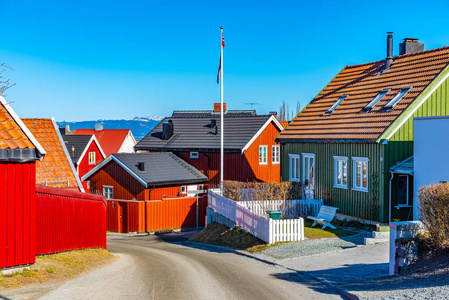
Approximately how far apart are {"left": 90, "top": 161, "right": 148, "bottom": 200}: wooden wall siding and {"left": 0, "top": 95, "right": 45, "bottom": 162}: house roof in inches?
791

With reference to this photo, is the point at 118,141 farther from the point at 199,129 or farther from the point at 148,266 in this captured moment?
the point at 148,266

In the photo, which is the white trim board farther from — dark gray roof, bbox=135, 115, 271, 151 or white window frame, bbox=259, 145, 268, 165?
white window frame, bbox=259, 145, 268, 165

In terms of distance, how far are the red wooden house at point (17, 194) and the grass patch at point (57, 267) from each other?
0.38m

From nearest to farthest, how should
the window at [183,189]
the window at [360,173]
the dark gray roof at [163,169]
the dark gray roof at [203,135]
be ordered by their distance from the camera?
the window at [360,173]
the dark gray roof at [163,169]
the window at [183,189]
the dark gray roof at [203,135]

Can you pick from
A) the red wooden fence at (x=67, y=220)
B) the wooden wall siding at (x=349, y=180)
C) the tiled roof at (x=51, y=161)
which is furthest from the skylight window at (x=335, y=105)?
the tiled roof at (x=51, y=161)

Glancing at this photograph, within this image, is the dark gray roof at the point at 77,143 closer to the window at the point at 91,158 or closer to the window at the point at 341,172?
the window at the point at 91,158

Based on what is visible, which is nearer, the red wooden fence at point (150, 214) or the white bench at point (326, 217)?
the white bench at point (326, 217)

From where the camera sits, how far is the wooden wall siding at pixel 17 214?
12375 mm

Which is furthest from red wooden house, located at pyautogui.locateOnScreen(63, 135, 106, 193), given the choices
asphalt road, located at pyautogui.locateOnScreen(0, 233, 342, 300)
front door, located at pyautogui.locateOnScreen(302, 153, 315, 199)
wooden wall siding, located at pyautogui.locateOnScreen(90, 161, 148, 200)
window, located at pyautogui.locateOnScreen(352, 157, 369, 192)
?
asphalt road, located at pyautogui.locateOnScreen(0, 233, 342, 300)

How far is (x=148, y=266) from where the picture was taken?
653 inches

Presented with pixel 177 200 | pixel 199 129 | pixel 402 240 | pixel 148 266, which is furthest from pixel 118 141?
pixel 402 240

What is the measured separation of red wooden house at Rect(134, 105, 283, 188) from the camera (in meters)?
39.9

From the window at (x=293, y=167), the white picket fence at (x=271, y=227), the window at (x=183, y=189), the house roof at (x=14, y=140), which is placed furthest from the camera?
the window at (x=183, y=189)

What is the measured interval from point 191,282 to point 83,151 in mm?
39591
